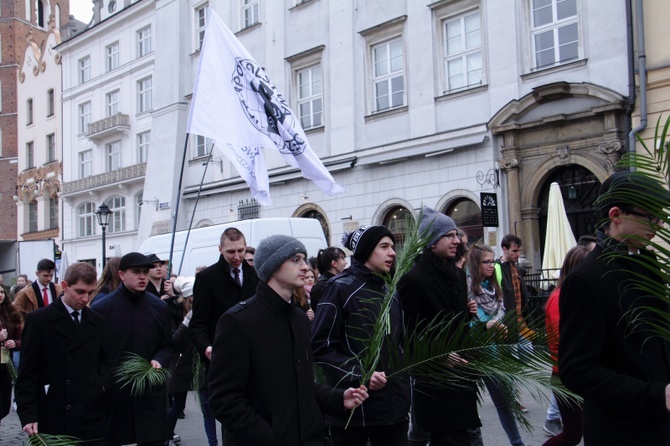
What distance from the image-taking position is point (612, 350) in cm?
289

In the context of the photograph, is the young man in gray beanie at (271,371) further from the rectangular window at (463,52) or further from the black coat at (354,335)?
the rectangular window at (463,52)

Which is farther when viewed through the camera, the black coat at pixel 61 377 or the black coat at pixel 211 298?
the black coat at pixel 211 298

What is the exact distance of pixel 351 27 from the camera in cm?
2083

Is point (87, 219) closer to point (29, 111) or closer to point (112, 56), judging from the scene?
point (112, 56)

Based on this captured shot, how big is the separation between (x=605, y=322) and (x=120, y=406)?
3789mm

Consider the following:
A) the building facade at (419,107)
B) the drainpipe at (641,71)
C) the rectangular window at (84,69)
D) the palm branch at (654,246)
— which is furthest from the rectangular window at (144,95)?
the palm branch at (654,246)

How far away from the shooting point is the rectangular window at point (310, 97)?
72.9 ft

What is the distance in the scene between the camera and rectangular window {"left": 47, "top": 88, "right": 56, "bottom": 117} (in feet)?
137

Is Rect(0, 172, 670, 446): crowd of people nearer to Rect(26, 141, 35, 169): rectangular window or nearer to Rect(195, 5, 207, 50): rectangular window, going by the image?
Rect(195, 5, 207, 50): rectangular window

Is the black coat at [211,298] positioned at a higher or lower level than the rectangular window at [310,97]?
lower

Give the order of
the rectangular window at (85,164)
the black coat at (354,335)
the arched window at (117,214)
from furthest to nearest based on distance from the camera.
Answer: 1. the rectangular window at (85,164)
2. the arched window at (117,214)
3. the black coat at (354,335)

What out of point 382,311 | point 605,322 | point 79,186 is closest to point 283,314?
point 382,311

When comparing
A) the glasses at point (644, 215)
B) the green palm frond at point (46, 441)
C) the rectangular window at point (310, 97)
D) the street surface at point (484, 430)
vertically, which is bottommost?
the street surface at point (484, 430)

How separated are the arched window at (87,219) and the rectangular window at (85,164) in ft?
4.83
